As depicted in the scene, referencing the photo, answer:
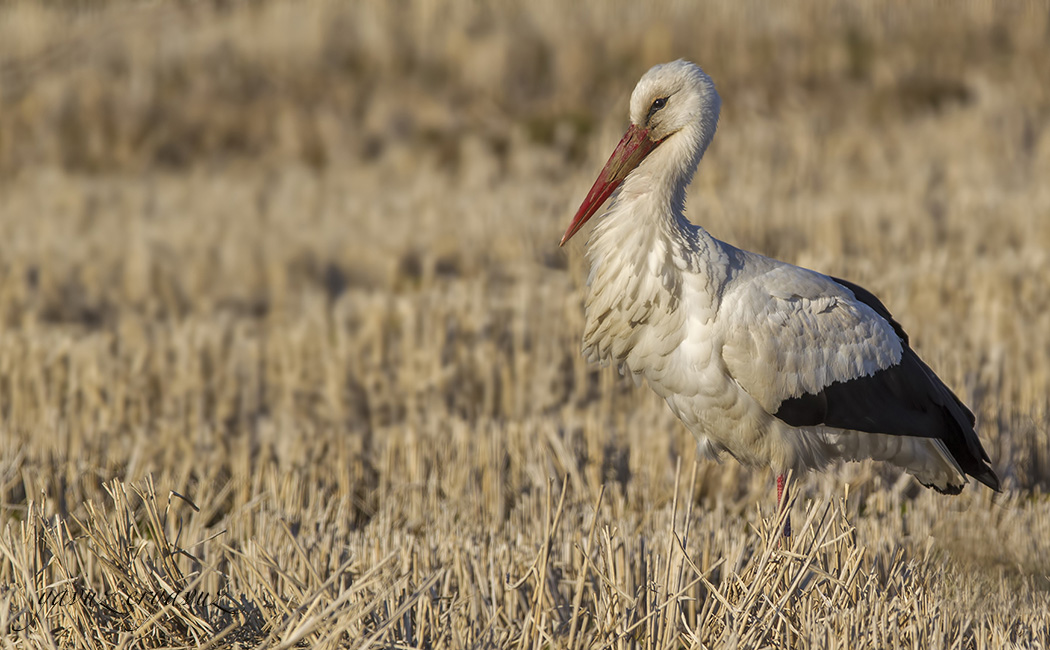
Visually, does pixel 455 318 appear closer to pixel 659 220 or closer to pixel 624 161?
pixel 624 161

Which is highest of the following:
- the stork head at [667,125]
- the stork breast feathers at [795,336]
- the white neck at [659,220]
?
the stork head at [667,125]

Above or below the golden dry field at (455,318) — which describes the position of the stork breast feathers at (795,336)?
above

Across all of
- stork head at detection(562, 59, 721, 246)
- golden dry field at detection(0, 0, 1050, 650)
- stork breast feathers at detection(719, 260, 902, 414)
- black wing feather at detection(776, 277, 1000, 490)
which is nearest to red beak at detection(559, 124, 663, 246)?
stork head at detection(562, 59, 721, 246)

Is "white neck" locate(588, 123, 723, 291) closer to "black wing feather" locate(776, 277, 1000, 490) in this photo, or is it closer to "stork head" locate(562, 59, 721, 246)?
"stork head" locate(562, 59, 721, 246)

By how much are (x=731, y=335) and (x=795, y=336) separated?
0.80ft

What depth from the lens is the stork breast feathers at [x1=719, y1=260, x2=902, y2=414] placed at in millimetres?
3697

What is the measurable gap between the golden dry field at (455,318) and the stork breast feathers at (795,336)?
448 millimetres

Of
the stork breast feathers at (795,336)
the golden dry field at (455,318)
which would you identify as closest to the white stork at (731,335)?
the stork breast feathers at (795,336)

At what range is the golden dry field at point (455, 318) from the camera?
317cm

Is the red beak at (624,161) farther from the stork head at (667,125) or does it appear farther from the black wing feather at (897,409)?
the black wing feather at (897,409)

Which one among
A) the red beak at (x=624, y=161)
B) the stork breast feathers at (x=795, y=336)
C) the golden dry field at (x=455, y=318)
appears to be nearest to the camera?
the golden dry field at (x=455, y=318)

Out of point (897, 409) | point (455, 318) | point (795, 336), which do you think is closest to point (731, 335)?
point (795, 336)

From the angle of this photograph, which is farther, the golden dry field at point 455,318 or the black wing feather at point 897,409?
the black wing feather at point 897,409

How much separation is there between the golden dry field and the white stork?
1.22ft
